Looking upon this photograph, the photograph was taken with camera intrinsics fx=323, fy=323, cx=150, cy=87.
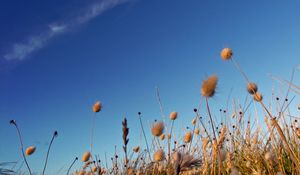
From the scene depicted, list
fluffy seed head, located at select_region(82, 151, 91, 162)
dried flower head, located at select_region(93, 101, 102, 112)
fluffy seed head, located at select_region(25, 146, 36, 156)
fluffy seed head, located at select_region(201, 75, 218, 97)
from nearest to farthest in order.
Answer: fluffy seed head, located at select_region(201, 75, 218, 97)
fluffy seed head, located at select_region(25, 146, 36, 156)
fluffy seed head, located at select_region(82, 151, 91, 162)
dried flower head, located at select_region(93, 101, 102, 112)

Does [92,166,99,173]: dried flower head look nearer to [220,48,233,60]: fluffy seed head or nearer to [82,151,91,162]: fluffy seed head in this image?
[82,151,91,162]: fluffy seed head

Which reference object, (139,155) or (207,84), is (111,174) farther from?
(207,84)

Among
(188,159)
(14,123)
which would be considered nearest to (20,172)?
(14,123)

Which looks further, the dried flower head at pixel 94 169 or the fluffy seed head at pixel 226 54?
the dried flower head at pixel 94 169

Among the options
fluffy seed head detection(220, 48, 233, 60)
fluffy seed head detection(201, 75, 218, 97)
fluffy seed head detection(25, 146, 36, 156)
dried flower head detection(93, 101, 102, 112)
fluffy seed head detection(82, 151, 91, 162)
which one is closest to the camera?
fluffy seed head detection(201, 75, 218, 97)

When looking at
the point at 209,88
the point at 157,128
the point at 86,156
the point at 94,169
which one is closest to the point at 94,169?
the point at 94,169

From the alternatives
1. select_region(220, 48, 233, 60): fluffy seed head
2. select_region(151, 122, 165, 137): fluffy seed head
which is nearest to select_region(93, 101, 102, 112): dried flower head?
select_region(151, 122, 165, 137): fluffy seed head

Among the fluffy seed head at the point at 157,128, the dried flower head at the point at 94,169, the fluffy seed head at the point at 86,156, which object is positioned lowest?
the fluffy seed head at the point at 157,128

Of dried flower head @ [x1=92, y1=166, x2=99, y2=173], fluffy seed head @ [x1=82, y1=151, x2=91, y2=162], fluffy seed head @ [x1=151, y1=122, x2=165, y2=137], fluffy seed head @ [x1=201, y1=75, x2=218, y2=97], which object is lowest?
fluffy seed head @ [x1=201, y1=75, x2=218, y2=97]

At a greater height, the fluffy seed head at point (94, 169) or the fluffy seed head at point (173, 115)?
the fluffy seed head at point (173, 115)

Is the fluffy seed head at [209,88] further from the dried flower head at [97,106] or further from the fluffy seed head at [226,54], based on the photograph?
the dried flower head at [97,106]

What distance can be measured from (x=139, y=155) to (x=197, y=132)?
944 mm

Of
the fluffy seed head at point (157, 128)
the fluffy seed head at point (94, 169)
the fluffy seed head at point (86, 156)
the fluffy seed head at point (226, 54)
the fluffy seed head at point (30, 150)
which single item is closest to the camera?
the fluffy seed head at point (157, 128)

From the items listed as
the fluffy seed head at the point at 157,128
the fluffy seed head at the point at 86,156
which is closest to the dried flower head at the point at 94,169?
the fluffy seed head at the point at 86,156
